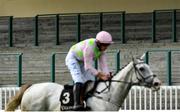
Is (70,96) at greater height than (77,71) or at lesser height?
lesser

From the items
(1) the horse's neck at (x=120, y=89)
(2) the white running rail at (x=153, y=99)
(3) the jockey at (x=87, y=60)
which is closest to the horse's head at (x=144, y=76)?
(1) the horse's neck at (x=120, y=89)

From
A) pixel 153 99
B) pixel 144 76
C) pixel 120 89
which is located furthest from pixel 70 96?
pixel 153 99

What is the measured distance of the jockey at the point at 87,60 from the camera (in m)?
12.5

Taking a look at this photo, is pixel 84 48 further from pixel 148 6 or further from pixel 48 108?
pixel 148 6

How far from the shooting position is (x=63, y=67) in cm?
2495

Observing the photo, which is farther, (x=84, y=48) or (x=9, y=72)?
(x=9, y=72)

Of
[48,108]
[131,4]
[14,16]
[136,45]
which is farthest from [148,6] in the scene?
[48,108]

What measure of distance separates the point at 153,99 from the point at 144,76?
7.99m

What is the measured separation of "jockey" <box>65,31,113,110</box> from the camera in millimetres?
12547

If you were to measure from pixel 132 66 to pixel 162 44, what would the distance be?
14260 mm

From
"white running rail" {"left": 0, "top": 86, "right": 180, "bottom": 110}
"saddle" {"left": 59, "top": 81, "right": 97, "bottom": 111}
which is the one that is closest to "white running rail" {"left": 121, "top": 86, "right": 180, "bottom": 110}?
"white running rail" {"left": 0, "top": 86, "right": 180, "bottom": 110}

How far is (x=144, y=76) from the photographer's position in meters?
12.4

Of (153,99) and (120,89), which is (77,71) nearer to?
(120,89)

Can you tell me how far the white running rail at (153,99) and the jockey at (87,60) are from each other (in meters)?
7.01
